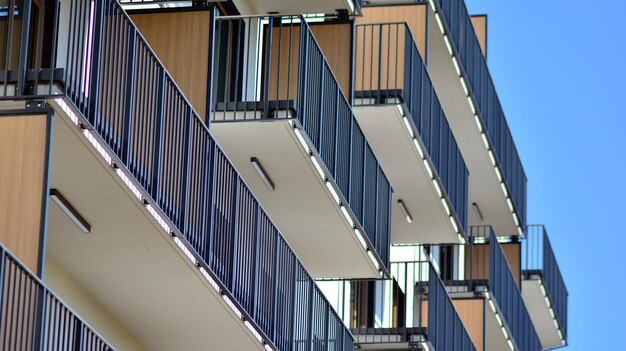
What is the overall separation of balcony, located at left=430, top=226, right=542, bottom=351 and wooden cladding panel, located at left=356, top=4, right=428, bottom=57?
654 cm

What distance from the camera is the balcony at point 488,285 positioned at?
3947 cm

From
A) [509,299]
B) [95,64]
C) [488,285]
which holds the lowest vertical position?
[95,64]

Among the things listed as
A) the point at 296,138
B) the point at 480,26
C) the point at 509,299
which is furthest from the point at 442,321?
the point at 480,26

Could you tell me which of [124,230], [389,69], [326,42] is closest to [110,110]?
[124,230]

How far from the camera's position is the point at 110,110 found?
1884 cm

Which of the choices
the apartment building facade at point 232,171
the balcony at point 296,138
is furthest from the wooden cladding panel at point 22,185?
the balcony at point 296,138

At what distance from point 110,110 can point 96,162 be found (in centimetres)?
50

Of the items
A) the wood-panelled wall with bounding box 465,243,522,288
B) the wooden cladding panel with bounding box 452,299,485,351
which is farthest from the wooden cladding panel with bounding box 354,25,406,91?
the wood-panelled wall with bounding box 465,243,522,288

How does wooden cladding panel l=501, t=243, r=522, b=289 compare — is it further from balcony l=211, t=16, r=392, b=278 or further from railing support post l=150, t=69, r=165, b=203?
railing support post l=150, t=69, r=165, b=203

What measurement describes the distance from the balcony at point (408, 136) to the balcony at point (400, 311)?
901 mm

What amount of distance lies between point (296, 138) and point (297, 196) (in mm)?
2416

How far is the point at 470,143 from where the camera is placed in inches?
1554

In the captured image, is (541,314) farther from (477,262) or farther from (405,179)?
(405,179)

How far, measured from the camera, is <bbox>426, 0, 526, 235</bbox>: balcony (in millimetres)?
35312
